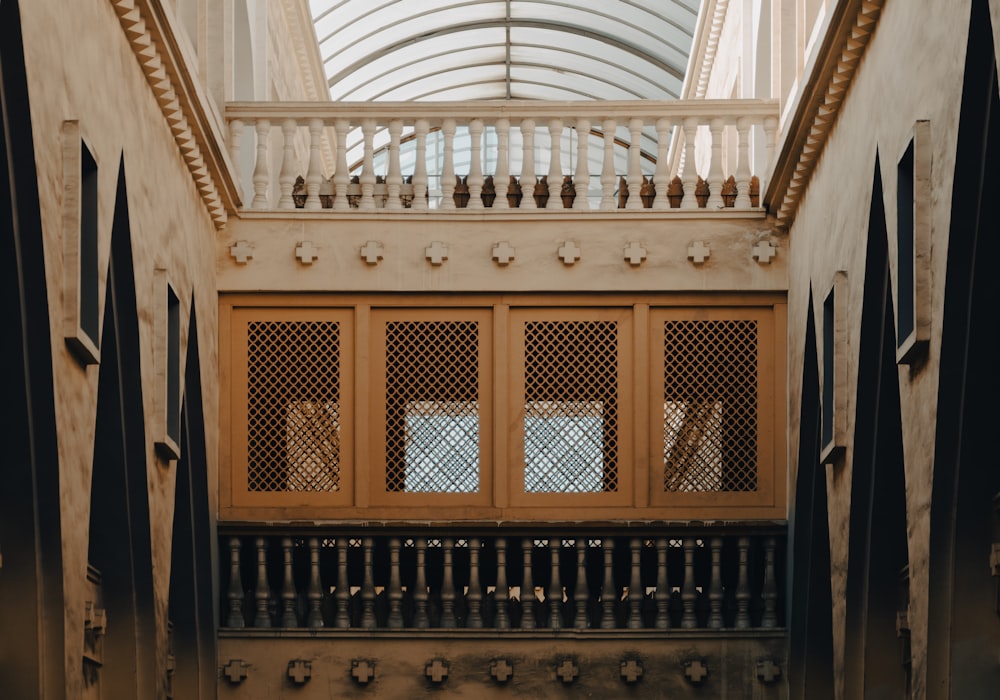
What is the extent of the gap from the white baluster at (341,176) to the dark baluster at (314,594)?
2.60 m

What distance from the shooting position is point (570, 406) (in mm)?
14875

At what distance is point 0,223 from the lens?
29.6 ft

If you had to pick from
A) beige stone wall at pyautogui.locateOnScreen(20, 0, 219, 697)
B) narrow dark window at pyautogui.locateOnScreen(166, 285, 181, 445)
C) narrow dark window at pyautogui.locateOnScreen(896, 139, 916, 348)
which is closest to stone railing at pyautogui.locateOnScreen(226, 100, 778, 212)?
beige stone wall at pyautogui.locateOnScreen(20, 0, 219, 697)

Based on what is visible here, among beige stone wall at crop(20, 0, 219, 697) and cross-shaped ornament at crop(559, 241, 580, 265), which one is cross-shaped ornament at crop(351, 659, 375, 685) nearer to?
beige stone wall at crop(20, 0, 219, 697)

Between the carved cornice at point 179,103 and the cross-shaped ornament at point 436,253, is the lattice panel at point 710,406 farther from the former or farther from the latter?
the carved cornice at point 179,103

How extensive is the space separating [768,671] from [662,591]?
93 cm

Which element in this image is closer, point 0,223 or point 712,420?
point 0,223

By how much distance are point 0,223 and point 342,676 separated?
598 cm

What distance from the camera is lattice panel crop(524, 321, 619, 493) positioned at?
14.8 metres

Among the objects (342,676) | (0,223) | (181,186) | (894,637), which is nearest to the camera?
(0,223)

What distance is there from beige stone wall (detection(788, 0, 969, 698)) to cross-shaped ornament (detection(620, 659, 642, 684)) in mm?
1833

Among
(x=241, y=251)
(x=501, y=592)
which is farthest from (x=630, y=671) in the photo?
(x=241, y=251)

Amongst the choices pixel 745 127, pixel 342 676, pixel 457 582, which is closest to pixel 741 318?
pixel 745 127

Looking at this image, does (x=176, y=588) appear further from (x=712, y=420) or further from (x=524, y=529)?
(x=712, y=420)
